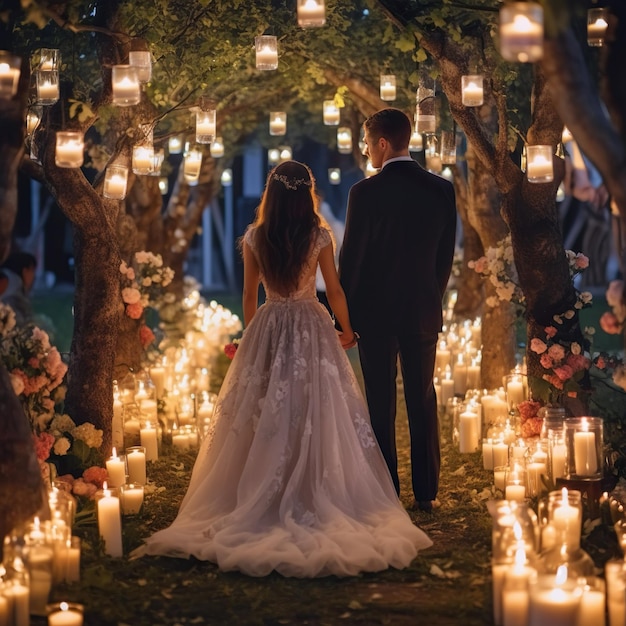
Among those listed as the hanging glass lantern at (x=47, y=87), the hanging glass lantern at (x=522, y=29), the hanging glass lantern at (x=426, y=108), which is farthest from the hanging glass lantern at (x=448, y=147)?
the hanging glass lantern at (x=522, y=29)

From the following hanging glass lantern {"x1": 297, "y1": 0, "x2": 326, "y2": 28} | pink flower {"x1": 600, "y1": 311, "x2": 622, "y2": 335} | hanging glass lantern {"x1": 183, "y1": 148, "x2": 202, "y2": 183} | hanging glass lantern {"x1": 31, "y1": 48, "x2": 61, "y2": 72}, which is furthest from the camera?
hanging glass lantern {"x1": 183, "y1": 148, "x2": 202, "y2": 183}

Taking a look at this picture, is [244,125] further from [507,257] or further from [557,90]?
[557,90]

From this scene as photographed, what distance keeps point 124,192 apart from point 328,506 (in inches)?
105

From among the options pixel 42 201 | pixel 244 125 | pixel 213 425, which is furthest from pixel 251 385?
pixel 42 201

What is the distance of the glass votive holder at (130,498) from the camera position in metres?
7.22

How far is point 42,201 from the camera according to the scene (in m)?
29.8

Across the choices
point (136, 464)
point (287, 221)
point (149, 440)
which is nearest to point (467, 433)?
point (149, 440)

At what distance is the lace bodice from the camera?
6.82 meters

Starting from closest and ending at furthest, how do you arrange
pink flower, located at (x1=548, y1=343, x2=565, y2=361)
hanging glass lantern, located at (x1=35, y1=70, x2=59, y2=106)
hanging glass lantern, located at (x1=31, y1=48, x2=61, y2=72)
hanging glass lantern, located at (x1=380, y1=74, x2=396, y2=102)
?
hanging glass lantern, located at (x1=35, y1=70, x2=59, y2=106) < hanging glass lantern, located at (x1=31, y1=48, x2=61, y2=72) < pink flower, located at (x1=548, y1=343, x2=565, y2=361) < hanging glass lantern, located at (x1=380, y1=74, x2=396, y2=102)

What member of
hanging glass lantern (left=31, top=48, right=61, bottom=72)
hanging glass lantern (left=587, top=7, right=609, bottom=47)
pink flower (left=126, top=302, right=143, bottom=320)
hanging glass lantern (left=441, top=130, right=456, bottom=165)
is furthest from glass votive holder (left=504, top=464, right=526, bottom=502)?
pink flower (left=126, top=302, right=143, bottom=320)

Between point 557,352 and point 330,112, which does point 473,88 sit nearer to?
point 557,352

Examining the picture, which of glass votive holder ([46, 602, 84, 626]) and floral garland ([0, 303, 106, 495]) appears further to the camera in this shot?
floral garland ([0, 303, 106, 495])

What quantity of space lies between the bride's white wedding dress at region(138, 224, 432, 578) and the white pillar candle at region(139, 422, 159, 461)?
2.24m

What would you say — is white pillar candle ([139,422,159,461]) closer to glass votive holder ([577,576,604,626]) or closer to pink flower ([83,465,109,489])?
pink flower ([83,465,109,489])
